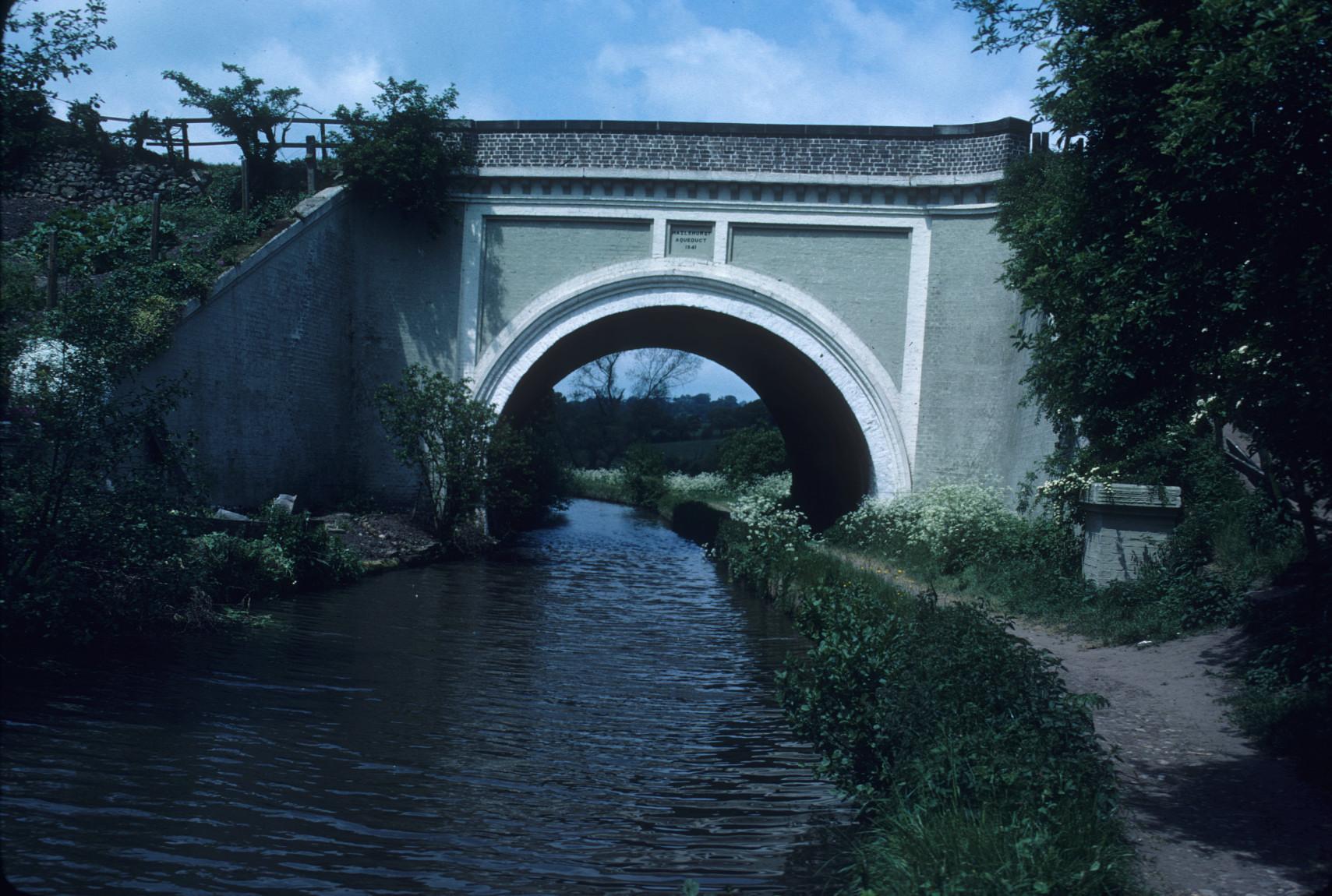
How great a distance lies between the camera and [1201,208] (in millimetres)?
5141

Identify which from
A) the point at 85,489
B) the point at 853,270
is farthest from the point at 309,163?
the point at 85,489

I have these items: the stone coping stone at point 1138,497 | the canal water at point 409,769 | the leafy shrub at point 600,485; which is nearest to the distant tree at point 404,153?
the canal water at point 409,769

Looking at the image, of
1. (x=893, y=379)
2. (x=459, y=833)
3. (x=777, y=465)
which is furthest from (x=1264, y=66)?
(x=777, y=465)

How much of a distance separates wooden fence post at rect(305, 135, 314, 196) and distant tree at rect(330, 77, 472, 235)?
2.58ft

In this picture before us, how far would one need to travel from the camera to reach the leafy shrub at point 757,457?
108 ft

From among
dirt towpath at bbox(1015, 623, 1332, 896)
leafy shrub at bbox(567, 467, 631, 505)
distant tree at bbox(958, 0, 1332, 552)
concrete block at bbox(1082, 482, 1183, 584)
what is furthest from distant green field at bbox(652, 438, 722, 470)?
distant tree at bbox(958, 0, 1332, 552)

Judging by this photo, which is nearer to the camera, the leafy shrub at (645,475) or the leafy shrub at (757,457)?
the leafy shrub at (757,457)

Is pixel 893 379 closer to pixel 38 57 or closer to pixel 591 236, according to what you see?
pixel 591 236

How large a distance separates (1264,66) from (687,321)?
50.0 feet

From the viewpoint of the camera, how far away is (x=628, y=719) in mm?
7402

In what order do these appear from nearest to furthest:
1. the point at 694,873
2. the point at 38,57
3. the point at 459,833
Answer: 1. the point at 694,873
2. the point at 459,833
3. the point at 38,57

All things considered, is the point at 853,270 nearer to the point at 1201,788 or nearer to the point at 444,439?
the point at 444,439

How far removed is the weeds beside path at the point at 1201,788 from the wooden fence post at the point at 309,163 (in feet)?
49.5

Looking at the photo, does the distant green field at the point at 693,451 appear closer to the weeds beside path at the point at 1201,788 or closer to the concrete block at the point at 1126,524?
the concrete block at the point at 1126,524
